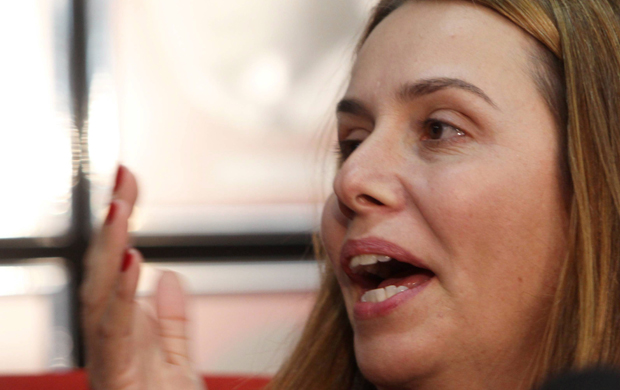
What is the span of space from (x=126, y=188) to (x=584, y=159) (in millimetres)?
612

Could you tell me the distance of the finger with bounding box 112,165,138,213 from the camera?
2.80ft

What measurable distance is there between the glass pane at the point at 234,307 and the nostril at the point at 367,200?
1.44m

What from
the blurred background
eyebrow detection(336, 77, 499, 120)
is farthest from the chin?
the blurred background

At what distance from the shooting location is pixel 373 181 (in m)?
0.96

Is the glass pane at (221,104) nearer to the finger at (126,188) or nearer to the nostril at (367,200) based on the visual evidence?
the nostril at (367,200)

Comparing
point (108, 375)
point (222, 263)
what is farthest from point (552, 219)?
point (222, 263)

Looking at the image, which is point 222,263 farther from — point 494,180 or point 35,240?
point 494,180

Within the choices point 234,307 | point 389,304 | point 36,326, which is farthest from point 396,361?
point 36,326

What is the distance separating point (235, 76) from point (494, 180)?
1645mm

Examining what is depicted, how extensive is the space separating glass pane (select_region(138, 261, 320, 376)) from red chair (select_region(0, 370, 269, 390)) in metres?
1.04

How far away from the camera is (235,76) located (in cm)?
244

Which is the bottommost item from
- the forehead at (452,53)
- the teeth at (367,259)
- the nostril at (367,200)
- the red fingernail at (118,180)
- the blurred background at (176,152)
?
the blurred background at (176,152)

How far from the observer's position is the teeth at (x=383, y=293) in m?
0.98

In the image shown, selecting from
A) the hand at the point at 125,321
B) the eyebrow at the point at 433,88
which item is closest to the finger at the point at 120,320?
the hand at the point at 125,321
